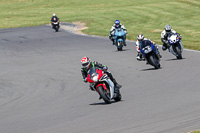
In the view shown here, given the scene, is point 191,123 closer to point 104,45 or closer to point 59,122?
point 59,122

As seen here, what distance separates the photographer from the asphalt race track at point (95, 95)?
10156 millimetres

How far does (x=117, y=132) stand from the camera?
30.2ft

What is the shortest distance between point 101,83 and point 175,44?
Answer: 32.9 feet

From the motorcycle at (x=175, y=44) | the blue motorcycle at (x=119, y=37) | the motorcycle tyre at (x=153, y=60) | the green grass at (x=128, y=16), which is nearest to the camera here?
the motorcycle tyre at (x=153, y=60)

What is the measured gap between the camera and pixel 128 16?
58438 millimetres

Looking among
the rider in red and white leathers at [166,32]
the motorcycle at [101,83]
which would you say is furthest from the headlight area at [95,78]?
the rider in red and white leathers at [166,32]

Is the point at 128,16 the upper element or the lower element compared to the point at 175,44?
lower

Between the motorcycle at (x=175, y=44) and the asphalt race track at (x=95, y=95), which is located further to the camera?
the motorcycle at (x=175, y=44)

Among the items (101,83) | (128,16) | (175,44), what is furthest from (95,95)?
(128,16)

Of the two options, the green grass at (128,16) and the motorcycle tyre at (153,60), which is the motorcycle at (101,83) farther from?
the green grass at (128,16)

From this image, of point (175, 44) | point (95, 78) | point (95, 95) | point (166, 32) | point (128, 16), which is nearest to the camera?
point (95, 78)

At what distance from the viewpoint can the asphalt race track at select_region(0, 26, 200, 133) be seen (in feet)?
33.3

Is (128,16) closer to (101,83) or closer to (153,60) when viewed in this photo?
(153,60)

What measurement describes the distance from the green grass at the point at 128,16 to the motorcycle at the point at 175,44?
5.14 m
